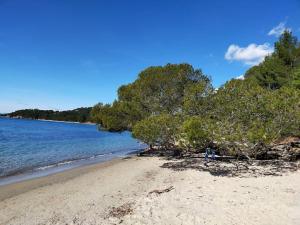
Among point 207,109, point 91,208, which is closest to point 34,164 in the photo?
point 207,109

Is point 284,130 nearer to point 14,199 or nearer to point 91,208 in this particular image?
point 91,208

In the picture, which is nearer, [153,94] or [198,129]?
[198,129]

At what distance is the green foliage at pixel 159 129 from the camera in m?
23.4

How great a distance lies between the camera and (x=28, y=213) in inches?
475

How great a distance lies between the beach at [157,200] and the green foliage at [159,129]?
5.01 meters

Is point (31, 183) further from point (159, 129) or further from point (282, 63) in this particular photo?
point (282, 63)

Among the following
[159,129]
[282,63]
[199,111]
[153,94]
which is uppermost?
[282,63]

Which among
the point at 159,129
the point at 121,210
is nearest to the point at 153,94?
the point at 159,129

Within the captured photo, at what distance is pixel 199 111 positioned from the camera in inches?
943

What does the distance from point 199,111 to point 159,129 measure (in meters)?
3.19

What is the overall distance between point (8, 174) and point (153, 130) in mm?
10333

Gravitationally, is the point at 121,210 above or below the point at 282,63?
below

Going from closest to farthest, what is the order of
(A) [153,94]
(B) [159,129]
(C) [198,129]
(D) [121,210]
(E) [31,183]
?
(D) [121,210], (E) [31,183], (C) [198,129], (B) [159,129], (A) [153,94]


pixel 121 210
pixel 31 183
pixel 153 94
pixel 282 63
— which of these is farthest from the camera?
pixel 282 63
